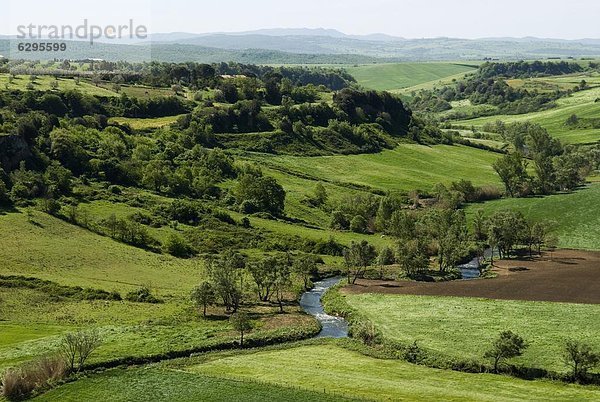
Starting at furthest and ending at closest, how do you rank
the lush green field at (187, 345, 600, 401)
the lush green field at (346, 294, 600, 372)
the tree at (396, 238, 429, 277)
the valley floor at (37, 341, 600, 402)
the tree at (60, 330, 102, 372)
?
the tree at (396, 238, 429, 277) < the lush green field at (346, 294, 600, 372) < the tree at (60, 330, 102, 372) < the lush green field at (187, 345, 600, 401) < the valley floor at (37, 341, 600, 402)

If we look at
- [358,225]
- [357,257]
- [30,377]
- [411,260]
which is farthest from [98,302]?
[358,225]

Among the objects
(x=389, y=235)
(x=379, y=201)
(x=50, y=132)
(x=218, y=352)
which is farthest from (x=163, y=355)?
(x=50, y=132)

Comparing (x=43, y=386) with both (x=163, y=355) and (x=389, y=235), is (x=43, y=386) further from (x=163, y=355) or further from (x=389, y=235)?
(x=389, y=235)

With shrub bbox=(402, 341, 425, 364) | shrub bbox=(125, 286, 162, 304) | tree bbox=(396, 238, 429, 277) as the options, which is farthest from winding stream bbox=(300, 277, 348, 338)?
shrub bbox=(125, 286, 162, 304)

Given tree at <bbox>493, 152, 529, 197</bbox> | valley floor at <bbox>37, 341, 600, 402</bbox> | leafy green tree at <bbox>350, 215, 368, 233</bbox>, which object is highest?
Answer: tree at <bbox>493, 152, 529, 197</bbox>

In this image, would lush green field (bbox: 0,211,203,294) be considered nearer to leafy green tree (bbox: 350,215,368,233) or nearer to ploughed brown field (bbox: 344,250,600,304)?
ploughed brown field (bbox: 344,250,600,304)

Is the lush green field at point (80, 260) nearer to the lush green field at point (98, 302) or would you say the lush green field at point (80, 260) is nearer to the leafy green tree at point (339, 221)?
the lush green field at point (98, 302)
